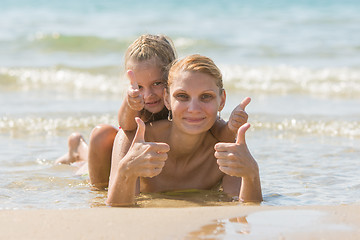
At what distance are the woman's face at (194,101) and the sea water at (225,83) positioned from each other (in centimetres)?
55

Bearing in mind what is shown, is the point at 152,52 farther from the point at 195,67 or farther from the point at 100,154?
the point at 100,154

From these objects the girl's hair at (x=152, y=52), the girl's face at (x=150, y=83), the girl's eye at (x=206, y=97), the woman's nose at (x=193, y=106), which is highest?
the girl's hair at (x=152, y=52)

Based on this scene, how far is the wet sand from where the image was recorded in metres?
3.12

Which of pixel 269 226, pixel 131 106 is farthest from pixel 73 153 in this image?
pixel 269 226

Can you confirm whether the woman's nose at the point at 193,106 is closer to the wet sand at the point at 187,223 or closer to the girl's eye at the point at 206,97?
the girl's eye at the point at 206,97

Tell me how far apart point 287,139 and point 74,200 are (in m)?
2.97

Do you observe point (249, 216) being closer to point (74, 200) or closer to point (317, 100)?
point (74, 200)

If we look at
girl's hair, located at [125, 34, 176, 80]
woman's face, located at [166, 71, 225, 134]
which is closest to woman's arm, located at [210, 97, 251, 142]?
woman's face, located at [166, 71, 225, 134]

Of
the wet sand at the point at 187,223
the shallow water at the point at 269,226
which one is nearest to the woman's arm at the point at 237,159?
the wet sand at the point at 187,223

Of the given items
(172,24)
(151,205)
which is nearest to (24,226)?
(151,205)

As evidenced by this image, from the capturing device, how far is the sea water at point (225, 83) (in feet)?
16.1

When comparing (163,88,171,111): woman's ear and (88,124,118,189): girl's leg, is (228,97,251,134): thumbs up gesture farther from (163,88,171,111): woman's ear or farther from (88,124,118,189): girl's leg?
(88,124,118,189): girl's leg

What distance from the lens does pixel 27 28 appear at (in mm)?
16922

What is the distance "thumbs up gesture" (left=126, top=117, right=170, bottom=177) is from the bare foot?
7.05ft
